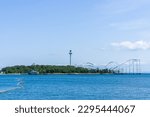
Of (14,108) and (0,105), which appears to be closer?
(14,108)

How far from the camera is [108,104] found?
843 inches

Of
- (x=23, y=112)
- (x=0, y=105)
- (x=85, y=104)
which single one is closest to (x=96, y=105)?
(x=85, y=104)

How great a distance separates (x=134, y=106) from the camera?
70.9 feet

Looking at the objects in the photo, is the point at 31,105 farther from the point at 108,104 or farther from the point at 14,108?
the point at 108,104

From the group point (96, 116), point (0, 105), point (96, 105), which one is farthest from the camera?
point (0, 105)

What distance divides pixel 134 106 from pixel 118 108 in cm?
110

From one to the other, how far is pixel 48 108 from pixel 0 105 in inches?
153

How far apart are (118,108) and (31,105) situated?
4321 millimetres

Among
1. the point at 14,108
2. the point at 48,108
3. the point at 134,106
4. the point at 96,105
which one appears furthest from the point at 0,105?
the point at 134,106

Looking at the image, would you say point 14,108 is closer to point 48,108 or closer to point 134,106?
point 48,108

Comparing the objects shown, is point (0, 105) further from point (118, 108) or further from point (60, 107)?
point (118, 108)

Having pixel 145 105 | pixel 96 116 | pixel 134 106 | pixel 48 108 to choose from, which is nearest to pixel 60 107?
pixel 48 108

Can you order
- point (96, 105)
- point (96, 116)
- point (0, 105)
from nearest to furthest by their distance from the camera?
point (96, 116)
point (96, 105)
point (0, 105)

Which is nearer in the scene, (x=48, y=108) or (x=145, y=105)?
(x=48, y=108)
